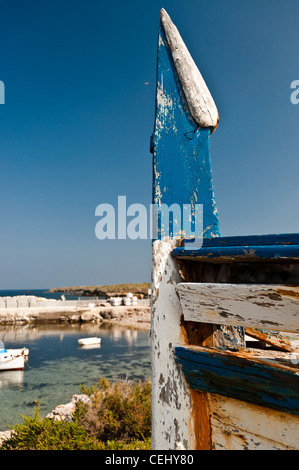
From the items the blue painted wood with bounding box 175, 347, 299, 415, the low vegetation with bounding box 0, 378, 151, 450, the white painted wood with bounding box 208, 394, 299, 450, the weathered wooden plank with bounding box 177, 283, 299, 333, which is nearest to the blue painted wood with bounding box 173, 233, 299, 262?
the weathered wooden plank with bounding box 177, 283, 299, 333

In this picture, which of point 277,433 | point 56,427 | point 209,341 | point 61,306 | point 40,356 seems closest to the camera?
point 277,433

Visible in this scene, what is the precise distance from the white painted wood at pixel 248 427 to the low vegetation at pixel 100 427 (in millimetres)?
4617

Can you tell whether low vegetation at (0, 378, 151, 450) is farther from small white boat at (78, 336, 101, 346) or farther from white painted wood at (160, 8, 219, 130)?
small white boat at (78, 336, 101, 346)

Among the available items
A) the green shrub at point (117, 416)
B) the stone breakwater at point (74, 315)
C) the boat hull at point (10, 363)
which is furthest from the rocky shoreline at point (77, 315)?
the green shrub at point (117, 416)

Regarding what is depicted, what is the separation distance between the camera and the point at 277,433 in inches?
38.2

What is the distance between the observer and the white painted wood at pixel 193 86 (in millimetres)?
1402

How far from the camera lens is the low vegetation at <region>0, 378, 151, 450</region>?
4.88m

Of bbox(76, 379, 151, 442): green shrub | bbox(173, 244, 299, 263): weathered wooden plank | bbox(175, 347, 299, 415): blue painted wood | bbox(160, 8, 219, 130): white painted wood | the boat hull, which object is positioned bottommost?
the boat hull

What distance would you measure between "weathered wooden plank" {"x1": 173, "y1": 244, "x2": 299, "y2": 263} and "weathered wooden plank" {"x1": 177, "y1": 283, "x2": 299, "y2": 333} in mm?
101

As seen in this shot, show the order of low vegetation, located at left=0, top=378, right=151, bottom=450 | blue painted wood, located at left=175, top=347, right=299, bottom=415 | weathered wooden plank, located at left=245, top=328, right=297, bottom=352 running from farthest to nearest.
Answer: low vegetation, located at left=0, top=378, right=151, bottom=450 < weathered wooden plank, located at left=245, top=328, right=297, bottom=352 < blue painted wood, located at left=175, top=347, right=299, bottom=415

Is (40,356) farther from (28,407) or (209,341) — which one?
(209,341)

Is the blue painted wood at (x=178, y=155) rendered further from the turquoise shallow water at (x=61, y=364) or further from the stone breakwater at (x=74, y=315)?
the stone breakwater at (x=74, y=315)

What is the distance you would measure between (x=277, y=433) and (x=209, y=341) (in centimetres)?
44
